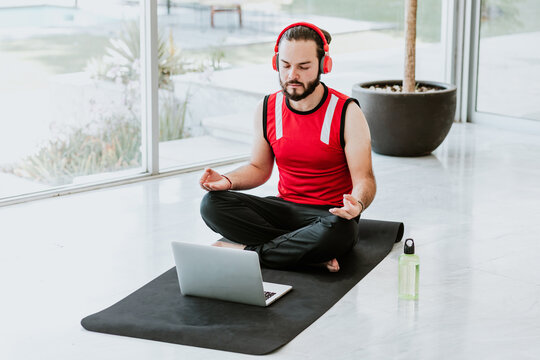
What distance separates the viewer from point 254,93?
511cm

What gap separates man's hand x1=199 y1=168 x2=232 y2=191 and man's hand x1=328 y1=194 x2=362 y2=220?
486 millimetres

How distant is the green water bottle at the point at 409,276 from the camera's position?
2.85m

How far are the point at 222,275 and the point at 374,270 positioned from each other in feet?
2.21

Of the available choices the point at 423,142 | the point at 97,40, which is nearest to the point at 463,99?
the point at 423,142

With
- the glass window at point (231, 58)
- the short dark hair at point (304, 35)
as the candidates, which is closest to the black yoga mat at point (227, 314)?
the short dark hair at point (304, 35)

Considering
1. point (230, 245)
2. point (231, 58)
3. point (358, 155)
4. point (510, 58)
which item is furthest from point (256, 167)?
point (510, 58)

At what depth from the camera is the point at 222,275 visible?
2781 mm

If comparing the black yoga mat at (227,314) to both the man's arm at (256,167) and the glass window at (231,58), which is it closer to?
the man's arm at (256,167)

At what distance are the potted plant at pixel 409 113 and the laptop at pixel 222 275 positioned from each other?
2.26m

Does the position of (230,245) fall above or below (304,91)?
below

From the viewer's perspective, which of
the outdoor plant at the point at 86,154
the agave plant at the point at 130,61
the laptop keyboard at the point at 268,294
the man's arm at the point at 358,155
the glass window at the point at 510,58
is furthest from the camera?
the glass window at the point at 510,58

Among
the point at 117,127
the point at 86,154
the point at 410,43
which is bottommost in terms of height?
the point at 86,154

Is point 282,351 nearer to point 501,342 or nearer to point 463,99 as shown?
point 501,342

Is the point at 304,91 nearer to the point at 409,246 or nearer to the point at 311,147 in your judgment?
the point at 311,147
